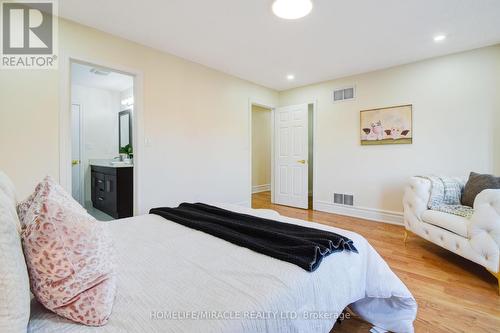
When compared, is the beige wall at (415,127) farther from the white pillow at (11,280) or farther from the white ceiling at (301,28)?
the white pillow at (11,280)

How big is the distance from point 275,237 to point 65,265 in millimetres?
943

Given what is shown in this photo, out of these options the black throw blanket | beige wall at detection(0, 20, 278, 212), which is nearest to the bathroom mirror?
beige wall at detection(0, 20, 278, 212)

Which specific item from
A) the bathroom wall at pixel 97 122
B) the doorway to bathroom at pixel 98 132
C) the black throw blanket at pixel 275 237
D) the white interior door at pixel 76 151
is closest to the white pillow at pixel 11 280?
the black throw blanket at pixel 275 237

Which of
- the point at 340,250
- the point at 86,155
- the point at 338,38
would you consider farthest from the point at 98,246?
the point at 86,155

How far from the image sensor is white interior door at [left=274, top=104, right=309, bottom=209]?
188 inches

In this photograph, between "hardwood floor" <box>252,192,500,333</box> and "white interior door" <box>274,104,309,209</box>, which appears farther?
"white interior door" <box>274,104,309,209</box>

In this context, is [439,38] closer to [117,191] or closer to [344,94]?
[344,94]

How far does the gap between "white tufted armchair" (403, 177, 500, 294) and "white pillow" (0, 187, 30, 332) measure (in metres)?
2.91

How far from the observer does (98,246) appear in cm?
81

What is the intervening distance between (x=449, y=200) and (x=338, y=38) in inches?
90.2

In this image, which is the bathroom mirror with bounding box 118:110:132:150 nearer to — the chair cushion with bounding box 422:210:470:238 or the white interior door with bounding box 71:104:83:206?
the white interior door with bounding box 71:104:83:206

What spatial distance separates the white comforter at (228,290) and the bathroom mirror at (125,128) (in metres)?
3.60

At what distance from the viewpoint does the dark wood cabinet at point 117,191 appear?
139 inches

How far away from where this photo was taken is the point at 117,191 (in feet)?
11.6
